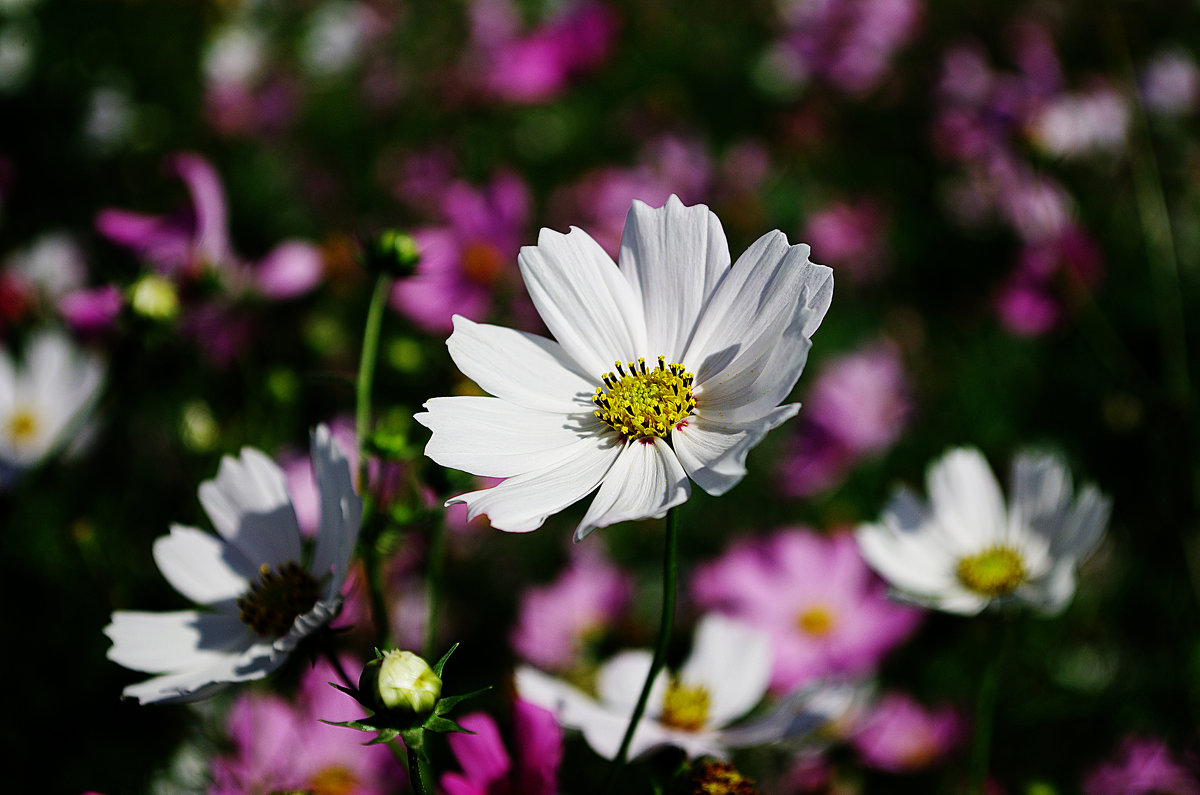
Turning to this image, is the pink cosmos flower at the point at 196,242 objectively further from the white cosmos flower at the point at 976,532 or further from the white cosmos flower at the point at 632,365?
the white cosmos flower at the point at 976,532

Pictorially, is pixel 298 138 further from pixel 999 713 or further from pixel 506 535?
pixel 999 713

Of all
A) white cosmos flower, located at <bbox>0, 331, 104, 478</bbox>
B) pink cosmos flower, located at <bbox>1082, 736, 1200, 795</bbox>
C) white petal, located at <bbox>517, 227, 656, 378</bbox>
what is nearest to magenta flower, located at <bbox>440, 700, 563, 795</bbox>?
white petal, located at <bbox>517, 227, 656, 378</bbox>

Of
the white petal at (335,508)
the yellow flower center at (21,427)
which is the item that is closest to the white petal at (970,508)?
the white petal at (335,508)

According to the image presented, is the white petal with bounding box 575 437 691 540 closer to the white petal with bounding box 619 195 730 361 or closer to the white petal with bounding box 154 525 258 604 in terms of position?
the white petal with bounding box 619 195 730 361

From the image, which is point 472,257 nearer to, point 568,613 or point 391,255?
point 568,613

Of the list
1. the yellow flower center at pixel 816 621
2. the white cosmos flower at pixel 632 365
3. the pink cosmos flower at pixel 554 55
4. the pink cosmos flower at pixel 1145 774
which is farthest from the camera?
the pink cosmos flower at pixel 554 55

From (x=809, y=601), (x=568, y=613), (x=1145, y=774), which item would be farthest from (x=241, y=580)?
(x=1145, y=774)

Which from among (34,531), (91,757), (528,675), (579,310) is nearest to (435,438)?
(579,310)
